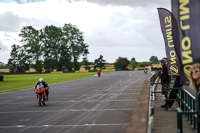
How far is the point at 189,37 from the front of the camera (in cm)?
712

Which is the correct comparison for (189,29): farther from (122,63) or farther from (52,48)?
(122,63)

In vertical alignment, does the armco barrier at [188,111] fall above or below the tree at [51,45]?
below

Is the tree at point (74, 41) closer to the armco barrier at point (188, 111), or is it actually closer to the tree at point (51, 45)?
the tree at point (51, 45)

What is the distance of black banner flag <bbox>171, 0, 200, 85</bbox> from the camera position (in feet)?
22.7

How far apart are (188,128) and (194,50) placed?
87.1 inches

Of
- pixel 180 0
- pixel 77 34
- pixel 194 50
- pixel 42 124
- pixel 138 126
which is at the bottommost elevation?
pixel 42 124

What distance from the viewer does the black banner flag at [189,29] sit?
691 cm

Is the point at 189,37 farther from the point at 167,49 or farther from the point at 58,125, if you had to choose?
the point at 58,125

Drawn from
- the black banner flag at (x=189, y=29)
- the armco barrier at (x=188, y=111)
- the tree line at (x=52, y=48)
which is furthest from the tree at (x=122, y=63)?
the black banner flag at (x=189, y=29)

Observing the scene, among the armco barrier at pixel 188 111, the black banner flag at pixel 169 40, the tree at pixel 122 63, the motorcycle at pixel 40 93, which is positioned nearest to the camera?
A: the armco barrier at pixel 188 111

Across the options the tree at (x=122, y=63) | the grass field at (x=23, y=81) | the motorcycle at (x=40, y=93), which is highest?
the tree at (x=122, y=63)

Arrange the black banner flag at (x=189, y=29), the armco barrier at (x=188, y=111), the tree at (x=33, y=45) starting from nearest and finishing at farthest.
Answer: the armco barrier at (x=188, y=111)
the black banner flag at (x=189, y=29)
the tree at (x=33, y=45)

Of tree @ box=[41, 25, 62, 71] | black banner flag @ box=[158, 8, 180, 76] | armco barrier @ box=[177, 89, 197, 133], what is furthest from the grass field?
tree @ box=[41, 25, 62, 71]

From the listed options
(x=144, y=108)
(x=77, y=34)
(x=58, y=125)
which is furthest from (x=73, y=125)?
(x=77, y=34)
